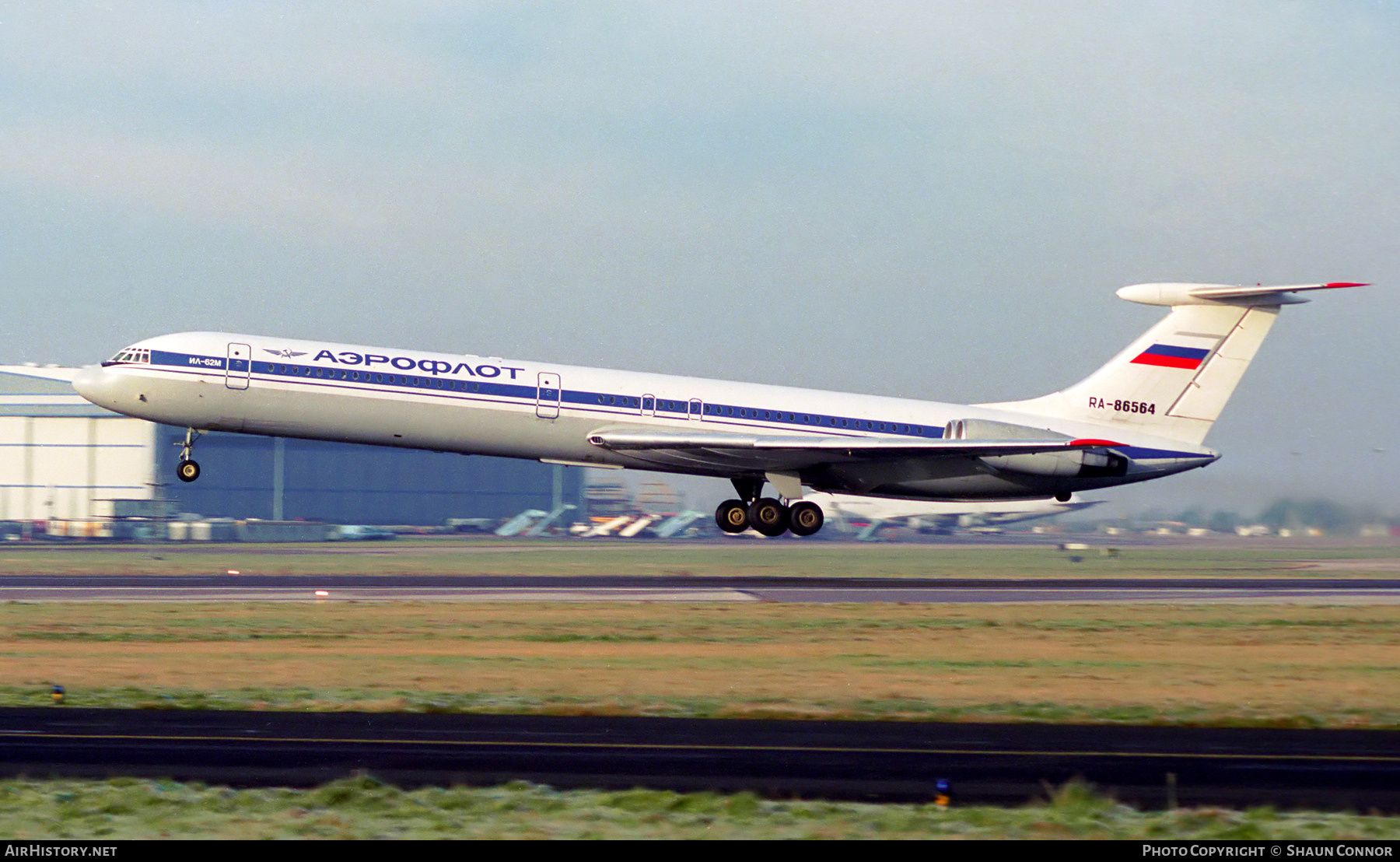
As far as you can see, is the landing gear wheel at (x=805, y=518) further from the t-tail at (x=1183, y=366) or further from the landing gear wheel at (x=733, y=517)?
the t-tail at (x=1183, y=366)

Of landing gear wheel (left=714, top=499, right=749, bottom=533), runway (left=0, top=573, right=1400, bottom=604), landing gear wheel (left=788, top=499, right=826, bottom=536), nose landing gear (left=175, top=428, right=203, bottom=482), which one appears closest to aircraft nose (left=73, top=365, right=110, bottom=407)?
nose landing gear (left=175, top=428, right=203, bottom=482)

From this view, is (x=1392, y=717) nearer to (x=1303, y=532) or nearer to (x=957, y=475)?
(x=957, y=475)

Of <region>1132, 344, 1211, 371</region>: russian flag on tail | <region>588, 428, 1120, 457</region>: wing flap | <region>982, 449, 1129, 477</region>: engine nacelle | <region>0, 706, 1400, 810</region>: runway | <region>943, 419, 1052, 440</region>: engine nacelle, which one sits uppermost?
<region>1132, 344, 1211, 371</region>: russian flag on tail

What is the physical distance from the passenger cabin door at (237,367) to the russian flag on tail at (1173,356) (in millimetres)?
28389

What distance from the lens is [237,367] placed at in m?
40.2

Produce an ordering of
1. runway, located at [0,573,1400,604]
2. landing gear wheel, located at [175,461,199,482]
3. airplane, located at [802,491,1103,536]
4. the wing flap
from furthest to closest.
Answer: airplane, located at [802,491,1103,536] < the wing flap < landing gear wheel, located at [175,461,199,482] < runway, located at [0,573,1400,604]

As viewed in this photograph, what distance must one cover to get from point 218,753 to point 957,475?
32961mm

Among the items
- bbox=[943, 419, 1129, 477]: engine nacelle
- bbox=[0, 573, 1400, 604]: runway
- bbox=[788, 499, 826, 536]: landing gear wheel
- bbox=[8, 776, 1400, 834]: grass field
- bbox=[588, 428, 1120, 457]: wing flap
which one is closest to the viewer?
bbox=[8, 776, 1400, 834]: grass field

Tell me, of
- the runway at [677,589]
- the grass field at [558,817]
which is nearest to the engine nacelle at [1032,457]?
the runway at [677,589]

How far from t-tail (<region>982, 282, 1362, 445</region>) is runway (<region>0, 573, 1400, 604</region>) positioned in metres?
5.58

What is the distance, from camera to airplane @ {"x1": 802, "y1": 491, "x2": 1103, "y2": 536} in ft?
328

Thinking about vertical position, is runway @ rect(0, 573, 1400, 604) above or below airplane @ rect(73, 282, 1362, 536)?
below

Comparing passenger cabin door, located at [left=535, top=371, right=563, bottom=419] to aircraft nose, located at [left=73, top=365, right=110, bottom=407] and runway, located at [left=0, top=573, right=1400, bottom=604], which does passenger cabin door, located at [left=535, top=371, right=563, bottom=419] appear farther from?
aircraft nose, located at [left=73, top=365, right=110, bottom=407]
